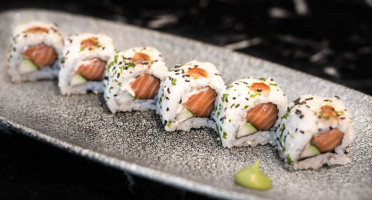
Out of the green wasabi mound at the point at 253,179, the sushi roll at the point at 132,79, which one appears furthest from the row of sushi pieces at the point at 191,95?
the green wasabi mound at the point at 253,179

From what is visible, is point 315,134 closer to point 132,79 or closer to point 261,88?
point 261,88

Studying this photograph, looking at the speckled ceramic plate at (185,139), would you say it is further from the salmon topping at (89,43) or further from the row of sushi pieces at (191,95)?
the salmon topping at (89,43)

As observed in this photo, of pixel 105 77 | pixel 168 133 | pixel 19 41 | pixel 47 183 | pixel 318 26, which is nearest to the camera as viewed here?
pixel 47 183

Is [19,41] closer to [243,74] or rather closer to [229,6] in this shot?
[243,74]

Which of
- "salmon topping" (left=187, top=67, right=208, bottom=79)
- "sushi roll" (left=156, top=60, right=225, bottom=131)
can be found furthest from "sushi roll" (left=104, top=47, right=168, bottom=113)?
"salmon topping" (left=187, top=67, right=208, bottom=79)

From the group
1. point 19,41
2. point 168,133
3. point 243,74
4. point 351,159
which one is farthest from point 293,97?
point 19,41
